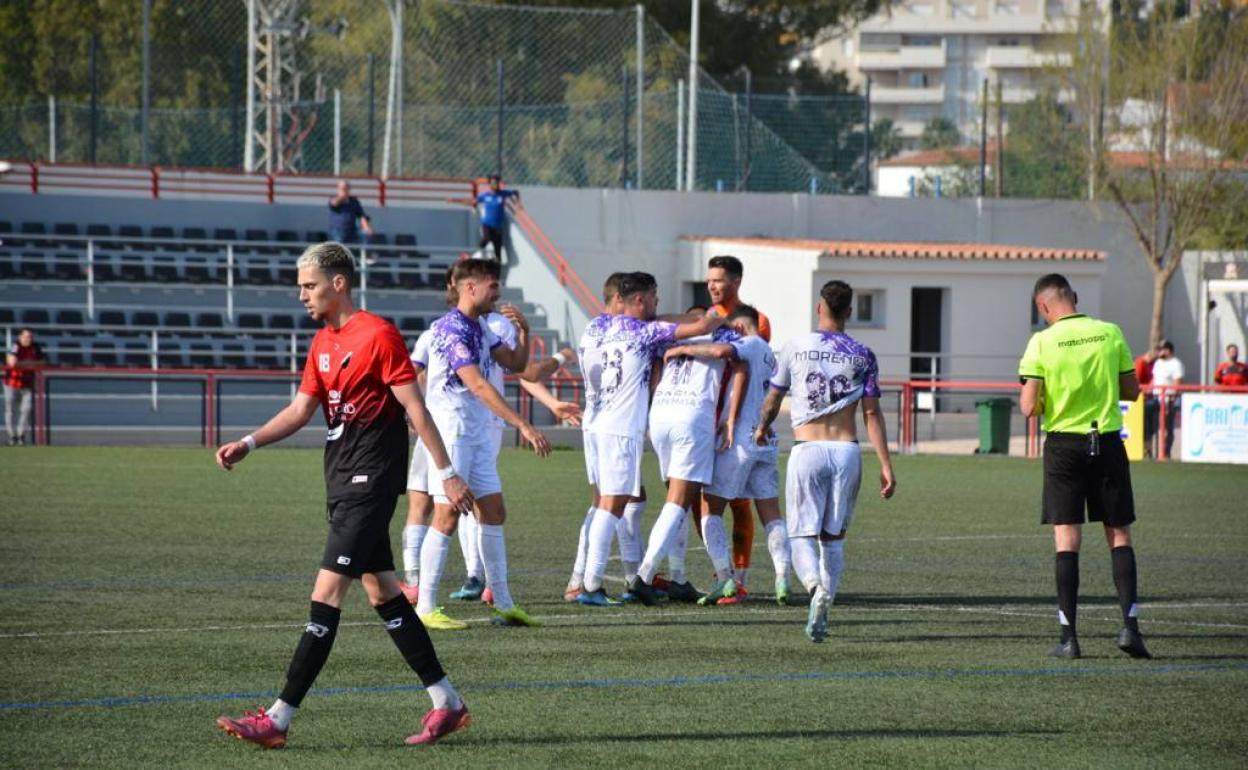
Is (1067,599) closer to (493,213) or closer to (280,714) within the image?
(280,714)

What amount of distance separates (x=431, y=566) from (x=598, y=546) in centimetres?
123

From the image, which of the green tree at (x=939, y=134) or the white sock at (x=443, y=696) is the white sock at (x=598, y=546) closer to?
the white sock at (x=443, y=696)

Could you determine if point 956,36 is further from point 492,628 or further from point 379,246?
point 492,628

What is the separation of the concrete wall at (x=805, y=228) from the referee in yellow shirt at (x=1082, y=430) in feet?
92.1

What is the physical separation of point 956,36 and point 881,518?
391ft

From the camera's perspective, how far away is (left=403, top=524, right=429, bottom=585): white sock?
35.8 feet

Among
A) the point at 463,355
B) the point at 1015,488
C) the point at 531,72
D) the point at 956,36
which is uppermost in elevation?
the point at 956,36

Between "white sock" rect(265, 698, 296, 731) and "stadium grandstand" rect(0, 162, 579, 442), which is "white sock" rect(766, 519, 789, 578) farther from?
"stadium grandstand" rect(0, 162, 579, 442)

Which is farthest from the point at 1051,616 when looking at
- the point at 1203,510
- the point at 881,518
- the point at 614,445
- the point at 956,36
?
the point at 956,36

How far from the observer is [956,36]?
431ft

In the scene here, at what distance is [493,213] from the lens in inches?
1353

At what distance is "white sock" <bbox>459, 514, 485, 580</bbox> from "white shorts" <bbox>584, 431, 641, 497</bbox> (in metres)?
0.80

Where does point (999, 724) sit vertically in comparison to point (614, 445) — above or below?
below

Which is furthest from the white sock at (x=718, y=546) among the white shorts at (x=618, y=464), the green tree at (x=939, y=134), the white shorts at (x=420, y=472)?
the green tree at (x=939, y=134)
